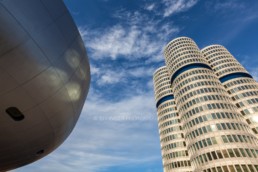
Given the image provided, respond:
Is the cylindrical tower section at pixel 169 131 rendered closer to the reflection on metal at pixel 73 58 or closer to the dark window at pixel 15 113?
the reflection on metal at pixel 73 58

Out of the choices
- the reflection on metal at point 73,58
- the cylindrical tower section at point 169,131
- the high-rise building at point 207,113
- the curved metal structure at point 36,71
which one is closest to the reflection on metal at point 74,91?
the curved metal structure at point 36,71

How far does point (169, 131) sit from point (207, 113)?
2271 centimetres

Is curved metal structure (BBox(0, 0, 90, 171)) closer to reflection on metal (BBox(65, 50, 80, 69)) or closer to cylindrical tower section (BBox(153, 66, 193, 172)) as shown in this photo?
reflection on metal (BBox(65, 50, 80, 69))

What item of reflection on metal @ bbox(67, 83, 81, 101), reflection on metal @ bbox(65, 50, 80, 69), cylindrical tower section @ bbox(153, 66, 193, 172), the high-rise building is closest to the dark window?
reflection on metal @ bbox(67, 83, 81, 101)

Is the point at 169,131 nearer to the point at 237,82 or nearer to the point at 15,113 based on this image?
the point at 237,82

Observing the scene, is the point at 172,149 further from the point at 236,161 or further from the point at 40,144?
the point at 40,144

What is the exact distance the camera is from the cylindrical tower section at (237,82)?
59.4m

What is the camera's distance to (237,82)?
2662 inches

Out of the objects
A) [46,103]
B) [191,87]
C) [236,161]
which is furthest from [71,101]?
[191,87]

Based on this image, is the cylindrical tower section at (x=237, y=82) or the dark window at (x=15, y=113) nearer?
the dark window at (x=15, y=113)

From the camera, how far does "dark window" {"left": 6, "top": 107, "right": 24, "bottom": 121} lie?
6.05 meters

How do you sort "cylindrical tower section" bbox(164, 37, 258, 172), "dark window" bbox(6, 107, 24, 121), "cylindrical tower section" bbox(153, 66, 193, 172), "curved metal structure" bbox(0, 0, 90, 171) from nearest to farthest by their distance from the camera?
"curved metal structure" bbox(0, 0, 90, 171)
"dark window" bbox(6, 107, 24, 121)
"cylindrical tower section" bbox(164, 37, 258, 172)
"cylindrical tower section" bbox(153, 66, 193, 172)

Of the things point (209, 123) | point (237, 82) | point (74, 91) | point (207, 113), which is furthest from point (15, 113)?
point (237, 82)

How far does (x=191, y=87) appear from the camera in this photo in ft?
203
